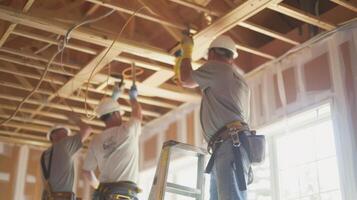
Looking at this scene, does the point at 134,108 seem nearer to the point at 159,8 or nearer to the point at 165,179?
the point at 159,8

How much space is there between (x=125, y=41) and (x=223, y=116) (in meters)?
1.38

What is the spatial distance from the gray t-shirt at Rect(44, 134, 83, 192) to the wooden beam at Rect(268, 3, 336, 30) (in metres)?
2.14

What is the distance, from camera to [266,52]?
439 centimetres

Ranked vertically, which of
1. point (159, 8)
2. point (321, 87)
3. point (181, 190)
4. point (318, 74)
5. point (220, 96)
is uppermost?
point (159, 8)

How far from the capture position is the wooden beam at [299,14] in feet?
11.6

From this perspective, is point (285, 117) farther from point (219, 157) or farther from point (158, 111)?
point (158, 111)

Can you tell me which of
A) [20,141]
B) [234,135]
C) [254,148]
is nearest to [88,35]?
[234,135]

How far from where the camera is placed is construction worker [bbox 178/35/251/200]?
8.91 ft

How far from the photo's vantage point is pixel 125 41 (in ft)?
13.0

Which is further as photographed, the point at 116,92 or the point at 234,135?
the point at 116,92

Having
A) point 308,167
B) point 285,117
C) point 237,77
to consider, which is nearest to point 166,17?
point 237,77

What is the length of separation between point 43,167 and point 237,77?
2215 mm

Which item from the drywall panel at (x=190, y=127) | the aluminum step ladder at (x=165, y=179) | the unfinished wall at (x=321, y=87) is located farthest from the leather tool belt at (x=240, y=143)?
the drywall panel at (x=190, y=127)

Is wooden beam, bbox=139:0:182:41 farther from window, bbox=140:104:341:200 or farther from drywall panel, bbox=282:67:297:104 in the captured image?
window, bbox=140:104:341:200
